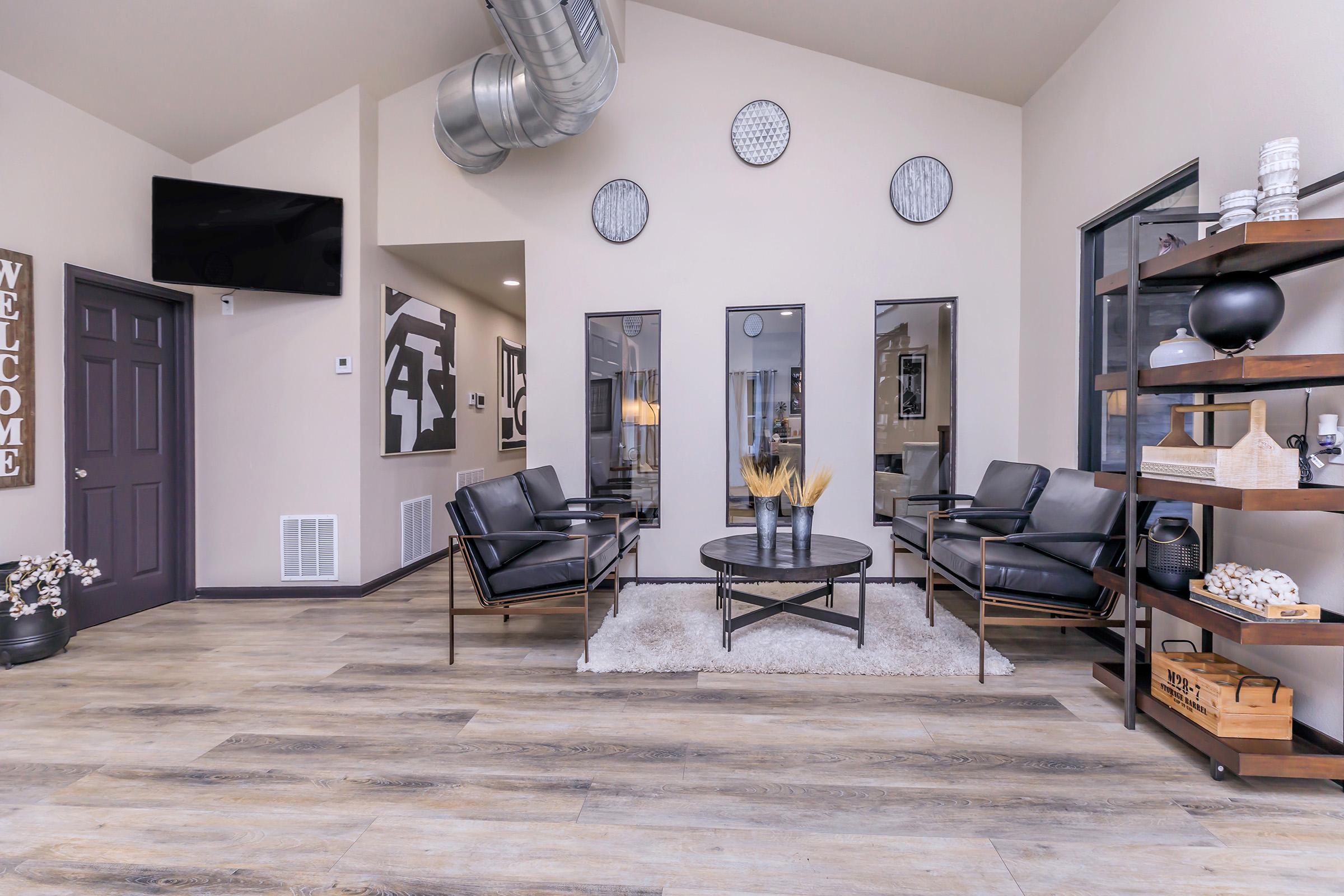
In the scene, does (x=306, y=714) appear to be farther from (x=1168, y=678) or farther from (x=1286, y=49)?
(x=1286, y=49)

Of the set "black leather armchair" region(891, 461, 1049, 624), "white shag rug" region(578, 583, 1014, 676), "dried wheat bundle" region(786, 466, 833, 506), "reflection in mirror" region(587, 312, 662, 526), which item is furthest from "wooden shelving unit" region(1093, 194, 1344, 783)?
"reflection in mirror" region(587, 312, 662, 526)

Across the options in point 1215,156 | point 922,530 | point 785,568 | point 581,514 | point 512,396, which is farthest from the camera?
point 512,396

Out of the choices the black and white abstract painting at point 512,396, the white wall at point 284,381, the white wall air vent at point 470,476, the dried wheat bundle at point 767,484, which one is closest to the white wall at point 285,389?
the white wall at point 284,381

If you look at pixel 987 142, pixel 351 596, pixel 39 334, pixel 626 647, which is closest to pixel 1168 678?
pixel 626 647

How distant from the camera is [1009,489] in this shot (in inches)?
149

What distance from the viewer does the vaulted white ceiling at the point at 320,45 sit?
323 cm

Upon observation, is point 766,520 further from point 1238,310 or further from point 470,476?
point 470,476

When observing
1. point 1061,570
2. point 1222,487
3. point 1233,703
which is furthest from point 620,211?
point 1233,703

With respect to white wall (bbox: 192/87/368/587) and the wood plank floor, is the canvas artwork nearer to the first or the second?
the wood plank floor

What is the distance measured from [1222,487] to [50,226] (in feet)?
18.3

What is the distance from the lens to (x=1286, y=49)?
219 centimetres

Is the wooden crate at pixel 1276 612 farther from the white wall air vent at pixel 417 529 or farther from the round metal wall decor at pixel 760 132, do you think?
the white wall air vent at pixel 417 529

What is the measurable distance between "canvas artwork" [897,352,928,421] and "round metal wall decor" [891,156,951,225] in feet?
3.12

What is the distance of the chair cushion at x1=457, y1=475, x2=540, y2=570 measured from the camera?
10.1ft
